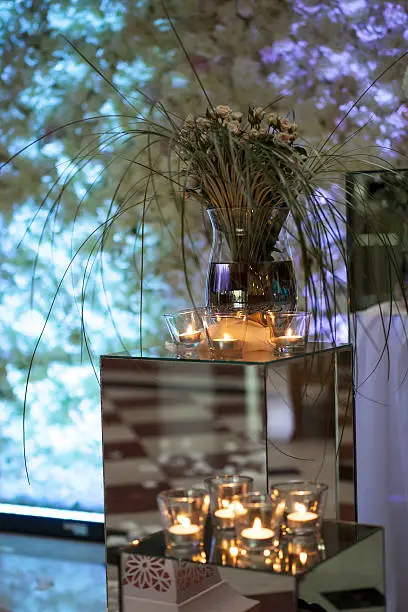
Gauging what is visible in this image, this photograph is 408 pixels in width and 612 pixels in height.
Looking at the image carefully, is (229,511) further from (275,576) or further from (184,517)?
(275,576)

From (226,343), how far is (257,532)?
1.15 feet

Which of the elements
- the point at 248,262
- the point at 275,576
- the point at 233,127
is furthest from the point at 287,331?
the point at 275,576

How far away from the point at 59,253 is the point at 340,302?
3.96 ft

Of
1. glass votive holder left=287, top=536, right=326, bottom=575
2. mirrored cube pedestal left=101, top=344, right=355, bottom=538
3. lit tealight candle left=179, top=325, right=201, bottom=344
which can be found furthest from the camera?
lit tealight candle left=179, top=325, right=201, bottom=344

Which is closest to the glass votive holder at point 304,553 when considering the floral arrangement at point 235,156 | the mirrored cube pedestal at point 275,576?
the mirrored cube pedestal at point 275,576

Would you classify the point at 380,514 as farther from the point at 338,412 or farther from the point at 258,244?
the point at 258,244

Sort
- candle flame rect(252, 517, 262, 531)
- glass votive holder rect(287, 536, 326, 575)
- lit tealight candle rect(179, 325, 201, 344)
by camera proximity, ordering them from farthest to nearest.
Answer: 1. lit tealight candle rect(179, 325, 201, 344)
2. candle flame rect(252, 517, 262, 531)
3. glass votive holder rect(287, 536, 326, 575)

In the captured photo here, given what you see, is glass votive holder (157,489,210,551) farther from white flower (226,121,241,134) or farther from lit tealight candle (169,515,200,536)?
white flower (226,121,241,134)

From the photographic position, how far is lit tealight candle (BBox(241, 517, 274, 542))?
1.26 metres

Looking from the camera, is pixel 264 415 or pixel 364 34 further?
pixel 364 34

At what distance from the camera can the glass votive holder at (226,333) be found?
4.93ft

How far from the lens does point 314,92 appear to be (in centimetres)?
333

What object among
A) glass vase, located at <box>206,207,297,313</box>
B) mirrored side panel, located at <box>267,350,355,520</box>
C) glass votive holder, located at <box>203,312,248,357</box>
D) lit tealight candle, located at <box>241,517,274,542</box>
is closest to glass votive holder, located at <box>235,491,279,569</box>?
lit tealight candle, located at <box>241,517,274,542</box>

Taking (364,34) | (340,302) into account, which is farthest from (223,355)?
(364,34)
